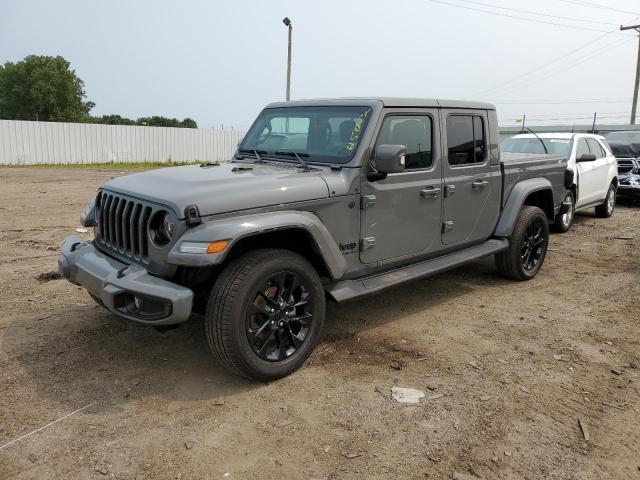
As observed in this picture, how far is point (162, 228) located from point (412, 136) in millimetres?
2287

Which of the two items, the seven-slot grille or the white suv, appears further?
the white suv

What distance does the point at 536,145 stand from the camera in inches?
388

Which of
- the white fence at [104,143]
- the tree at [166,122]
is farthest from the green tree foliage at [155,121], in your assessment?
the white fence at [104,143]

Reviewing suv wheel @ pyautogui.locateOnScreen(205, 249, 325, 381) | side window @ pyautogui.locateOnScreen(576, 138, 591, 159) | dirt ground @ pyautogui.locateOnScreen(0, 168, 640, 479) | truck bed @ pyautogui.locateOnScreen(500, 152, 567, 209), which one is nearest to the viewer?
dirt ground @ pyautogui.locateOnScreen(0, 168, 640, 479)

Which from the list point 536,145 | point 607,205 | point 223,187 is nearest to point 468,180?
point 223,187

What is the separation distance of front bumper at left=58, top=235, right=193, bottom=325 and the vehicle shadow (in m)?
0.57

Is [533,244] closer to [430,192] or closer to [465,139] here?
[465,139]

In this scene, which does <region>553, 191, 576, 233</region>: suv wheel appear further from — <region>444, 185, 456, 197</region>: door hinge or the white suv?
<region>444, 185, 456, 197</region>: door hinge

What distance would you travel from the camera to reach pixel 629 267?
6.88 meters

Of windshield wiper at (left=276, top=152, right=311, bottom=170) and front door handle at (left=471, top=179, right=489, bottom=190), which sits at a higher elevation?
windshield wiper at (left=276, top=152, right=311, bottom=170)

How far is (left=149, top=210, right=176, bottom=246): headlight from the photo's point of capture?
11.2 ft

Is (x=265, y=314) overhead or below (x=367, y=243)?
below

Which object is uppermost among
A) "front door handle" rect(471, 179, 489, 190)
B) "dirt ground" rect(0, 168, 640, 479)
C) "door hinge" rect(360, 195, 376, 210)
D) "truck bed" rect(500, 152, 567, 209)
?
"truck bed" rect(500, 152, 567, 209)

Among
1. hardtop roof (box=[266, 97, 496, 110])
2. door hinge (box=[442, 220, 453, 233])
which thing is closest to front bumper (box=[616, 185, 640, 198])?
hardtop roof (box=[266, 97, 496, 110])
